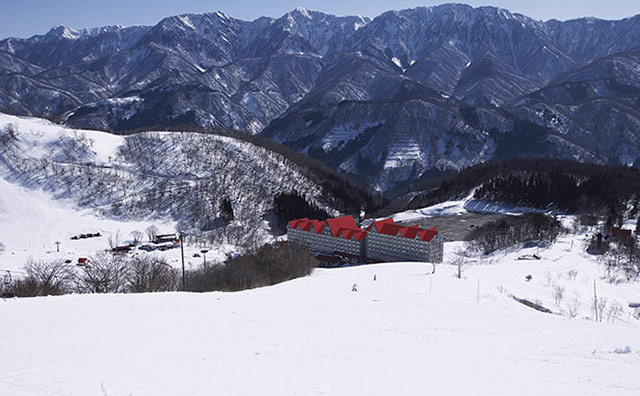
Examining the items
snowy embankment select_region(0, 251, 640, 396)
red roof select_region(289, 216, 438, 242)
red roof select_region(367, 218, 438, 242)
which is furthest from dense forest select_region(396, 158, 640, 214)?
snowy embankment select_region(0, 251, 640, 396)

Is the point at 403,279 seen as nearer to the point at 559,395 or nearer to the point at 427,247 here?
the point at 559,395

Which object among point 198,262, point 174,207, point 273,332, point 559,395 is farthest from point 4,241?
point 559,395

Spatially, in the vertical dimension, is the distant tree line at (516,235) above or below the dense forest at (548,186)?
below

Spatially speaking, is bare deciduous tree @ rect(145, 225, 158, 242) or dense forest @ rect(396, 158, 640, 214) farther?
dense forest @ rect(396, 158, 640, 214)

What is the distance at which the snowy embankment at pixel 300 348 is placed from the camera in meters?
13.0

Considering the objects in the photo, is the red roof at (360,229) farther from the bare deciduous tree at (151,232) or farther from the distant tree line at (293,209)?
the distant tree line at (293,209)

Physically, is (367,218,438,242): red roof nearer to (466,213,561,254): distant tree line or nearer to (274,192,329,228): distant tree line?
(466,213,561,254): distant tree line

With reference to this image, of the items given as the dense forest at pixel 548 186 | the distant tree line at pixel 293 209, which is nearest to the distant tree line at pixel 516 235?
the dense forest at pixel 548 186

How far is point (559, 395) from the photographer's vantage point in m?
12.5

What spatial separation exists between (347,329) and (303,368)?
5.20 meters

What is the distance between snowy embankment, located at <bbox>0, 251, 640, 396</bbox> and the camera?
13.0m

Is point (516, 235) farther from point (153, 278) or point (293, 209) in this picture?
point (153, 278)

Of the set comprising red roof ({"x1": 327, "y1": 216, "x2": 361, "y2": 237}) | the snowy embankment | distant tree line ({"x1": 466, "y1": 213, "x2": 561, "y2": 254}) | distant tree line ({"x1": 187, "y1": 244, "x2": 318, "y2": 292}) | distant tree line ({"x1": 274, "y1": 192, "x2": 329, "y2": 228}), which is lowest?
the snowy embankment

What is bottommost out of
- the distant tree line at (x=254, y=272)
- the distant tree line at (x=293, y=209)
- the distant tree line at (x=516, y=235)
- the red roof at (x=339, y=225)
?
the distant tree line at (x=254, y=272)
